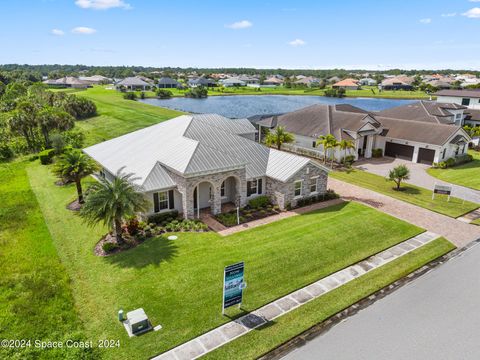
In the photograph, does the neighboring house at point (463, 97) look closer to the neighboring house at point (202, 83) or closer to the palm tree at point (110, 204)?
the palm tree at point (110, 204)

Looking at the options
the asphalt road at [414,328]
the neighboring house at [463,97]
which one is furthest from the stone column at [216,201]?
the neighboring house at [463,97]

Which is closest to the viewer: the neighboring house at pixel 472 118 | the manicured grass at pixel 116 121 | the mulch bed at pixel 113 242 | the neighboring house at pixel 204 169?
the mulch bed at pixel 113 242

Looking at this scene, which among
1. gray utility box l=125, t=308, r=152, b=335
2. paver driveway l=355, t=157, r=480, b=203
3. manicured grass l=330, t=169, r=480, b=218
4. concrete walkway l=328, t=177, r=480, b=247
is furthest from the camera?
paver driveway l=355, t=157, r=480, b=203

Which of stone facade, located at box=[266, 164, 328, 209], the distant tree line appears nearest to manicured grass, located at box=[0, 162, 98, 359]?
stone facade, located at box=[266, 164, 328, 209]

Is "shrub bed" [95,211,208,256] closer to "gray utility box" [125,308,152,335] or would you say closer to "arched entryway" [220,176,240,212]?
"arched entryway" [220,176,240,212]

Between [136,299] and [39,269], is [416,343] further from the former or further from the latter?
[39,269]

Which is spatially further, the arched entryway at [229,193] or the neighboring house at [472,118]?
the neighboring house at [472,118]

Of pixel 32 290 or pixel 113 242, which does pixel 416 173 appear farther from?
pixel 32 290

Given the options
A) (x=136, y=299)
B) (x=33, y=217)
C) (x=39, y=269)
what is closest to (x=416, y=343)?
(x=136, y=299)
